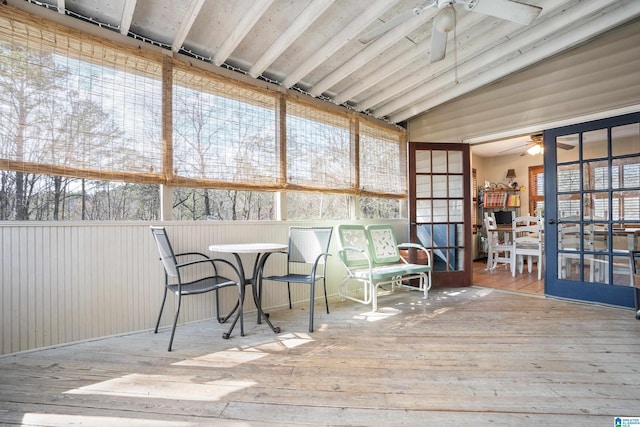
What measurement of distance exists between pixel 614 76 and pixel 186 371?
4.55 meters

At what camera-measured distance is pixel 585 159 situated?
3459 millimetres

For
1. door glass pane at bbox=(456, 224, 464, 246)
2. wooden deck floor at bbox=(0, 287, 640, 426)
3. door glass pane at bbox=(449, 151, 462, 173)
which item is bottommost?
wooden deck floor at bbox=(0, 287, 640, 426)

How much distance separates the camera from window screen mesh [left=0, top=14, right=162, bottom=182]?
217 cm

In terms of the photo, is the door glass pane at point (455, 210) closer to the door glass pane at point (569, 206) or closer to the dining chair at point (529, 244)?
the door glass pane at point (569, 206)

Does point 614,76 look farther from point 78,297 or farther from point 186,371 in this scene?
point 78,297

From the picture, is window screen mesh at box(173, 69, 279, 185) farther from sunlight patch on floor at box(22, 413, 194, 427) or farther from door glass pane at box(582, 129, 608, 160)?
door glass pane at box(582, 129, 608, 160)

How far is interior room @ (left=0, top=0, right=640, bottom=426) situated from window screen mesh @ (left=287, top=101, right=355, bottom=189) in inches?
1.3

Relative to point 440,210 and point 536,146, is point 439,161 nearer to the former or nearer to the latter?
point 440,210

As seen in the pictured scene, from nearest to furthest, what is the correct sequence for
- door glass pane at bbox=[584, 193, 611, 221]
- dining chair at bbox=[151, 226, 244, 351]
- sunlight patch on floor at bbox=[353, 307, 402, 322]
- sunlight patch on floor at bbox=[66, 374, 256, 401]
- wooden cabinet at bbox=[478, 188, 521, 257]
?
1. sunlight patch on floor at bbox=[66, 374, 256, 401]
2. dining chair at bbox=[151, 226, 244, 351]
3. sunlight patch on floor at bbox=[353, 307, 402, 322]
4. door glass pane at bbox=[584, 193, 611, 221]
5. wooden cabinet at bbox=[478, 188, 521, 257]

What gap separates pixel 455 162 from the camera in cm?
445

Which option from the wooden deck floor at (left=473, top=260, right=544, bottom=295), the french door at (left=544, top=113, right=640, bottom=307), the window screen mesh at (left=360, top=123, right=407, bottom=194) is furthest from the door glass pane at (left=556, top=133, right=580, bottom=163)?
the window screen mesh at (left=360, top=123, right=407, bottom=194)

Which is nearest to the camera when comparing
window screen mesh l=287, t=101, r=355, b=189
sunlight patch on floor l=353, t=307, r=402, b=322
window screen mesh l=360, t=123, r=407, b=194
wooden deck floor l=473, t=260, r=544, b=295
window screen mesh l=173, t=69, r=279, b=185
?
window screen mesh l=173, t=69, r=279, b=185

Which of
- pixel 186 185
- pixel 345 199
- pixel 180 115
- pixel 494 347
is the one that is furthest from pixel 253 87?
pixel 494 347

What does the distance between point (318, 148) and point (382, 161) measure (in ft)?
4.02
